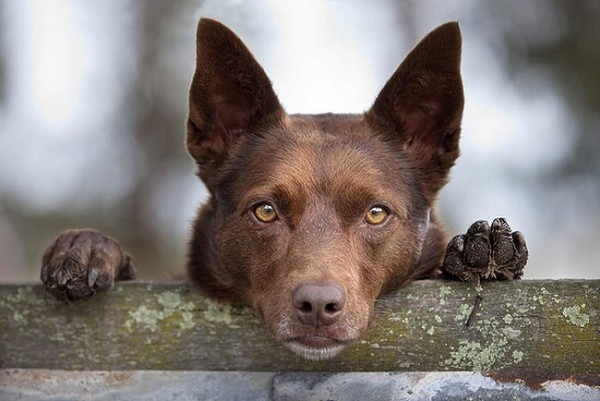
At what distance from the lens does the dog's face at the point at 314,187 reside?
3.56 m

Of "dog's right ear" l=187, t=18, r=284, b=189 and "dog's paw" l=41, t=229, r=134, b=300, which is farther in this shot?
A: "dog's right ear" l=187, t=18, r=284, b=189

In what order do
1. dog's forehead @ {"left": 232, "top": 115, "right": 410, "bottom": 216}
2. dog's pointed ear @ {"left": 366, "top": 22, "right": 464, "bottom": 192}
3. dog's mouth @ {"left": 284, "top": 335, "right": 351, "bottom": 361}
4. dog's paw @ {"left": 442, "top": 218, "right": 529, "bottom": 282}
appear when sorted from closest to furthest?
dog's mouth @ {"left": 284, "top": 335, "right": 351, "bottom": 361} → dog's paw @ {"left": 442, "top": 218, "right": 529, "bottom": 282} → dog's forehead @ {"left": 232, "top": 115, "right": 410, "bottom": 216} → dog's pointed ear @ {"left": 366, "top": 22, "right": 464, "bottom": 192}

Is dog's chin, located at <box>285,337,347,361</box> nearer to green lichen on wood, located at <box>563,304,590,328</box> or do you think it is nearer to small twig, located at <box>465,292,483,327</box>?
small twig, located at <box>465,292,483,327</box>

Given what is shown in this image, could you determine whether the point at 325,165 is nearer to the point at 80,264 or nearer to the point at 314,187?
the point at 314,187

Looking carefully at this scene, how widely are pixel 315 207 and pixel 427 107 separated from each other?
34.8 inches

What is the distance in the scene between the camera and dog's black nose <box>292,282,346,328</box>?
3.40 meters

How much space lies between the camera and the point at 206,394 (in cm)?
369

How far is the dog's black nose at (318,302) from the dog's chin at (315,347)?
0.08m

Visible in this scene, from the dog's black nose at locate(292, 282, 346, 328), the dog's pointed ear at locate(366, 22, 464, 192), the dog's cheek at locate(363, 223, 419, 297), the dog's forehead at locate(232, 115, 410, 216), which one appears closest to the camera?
the dog's black nose at locate(292, 282, 346, 328)

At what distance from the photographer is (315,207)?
3896 mm

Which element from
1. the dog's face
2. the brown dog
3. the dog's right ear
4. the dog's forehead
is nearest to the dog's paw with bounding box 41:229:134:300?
the brown dog

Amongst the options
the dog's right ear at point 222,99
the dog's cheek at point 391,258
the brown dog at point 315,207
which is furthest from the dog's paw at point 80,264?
the dog's cheek at point 391,258

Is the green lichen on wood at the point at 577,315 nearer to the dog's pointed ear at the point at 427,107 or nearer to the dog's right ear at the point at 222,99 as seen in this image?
the dog's pointed ear at the point at 427,107

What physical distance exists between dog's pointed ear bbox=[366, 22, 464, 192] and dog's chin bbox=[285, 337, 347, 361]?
1213 millimetres
